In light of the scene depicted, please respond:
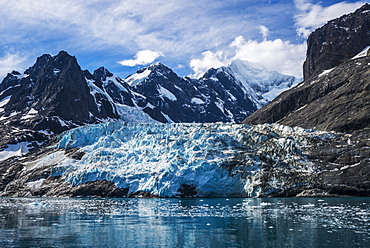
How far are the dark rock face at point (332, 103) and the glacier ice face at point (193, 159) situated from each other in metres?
23.2

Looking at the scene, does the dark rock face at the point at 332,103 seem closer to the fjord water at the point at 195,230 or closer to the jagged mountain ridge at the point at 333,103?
the jagged mountain ridge at the point at 333,103

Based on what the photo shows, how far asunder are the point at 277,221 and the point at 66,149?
10899 centimetres

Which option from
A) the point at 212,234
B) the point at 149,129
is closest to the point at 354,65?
the point at 149,129

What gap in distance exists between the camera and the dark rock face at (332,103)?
415 ft

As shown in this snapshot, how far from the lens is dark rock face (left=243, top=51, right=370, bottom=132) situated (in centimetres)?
12662

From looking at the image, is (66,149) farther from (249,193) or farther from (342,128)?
(342,128)

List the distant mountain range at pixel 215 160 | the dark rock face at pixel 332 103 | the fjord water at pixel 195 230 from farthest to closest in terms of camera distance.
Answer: the dark rock face at pixel 332 103, the distant mountain range at pixel 215 160, the fjord water at pixel 195 230

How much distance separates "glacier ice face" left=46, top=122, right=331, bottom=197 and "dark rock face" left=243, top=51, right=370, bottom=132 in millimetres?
23237

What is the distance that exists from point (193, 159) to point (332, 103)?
7051 cm

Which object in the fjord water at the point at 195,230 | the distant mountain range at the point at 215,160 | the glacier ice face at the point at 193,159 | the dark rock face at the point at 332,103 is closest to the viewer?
the fjord water at the point at 195,230

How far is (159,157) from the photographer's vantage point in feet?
372

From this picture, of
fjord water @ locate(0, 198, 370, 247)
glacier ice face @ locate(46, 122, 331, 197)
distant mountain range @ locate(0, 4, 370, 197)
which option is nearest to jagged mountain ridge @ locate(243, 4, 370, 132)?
distant mountain range @ locate(0, 4, 370, 197)

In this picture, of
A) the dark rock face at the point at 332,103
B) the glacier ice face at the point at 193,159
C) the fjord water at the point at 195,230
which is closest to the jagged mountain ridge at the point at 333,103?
the dark rock face at the point at 332,103

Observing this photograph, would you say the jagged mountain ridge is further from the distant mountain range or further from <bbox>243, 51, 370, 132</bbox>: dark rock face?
the distant mountain range
